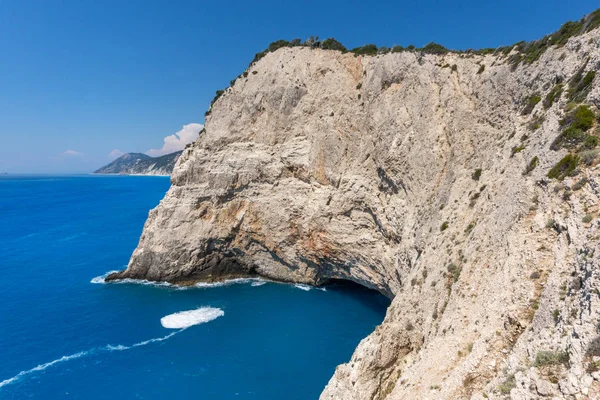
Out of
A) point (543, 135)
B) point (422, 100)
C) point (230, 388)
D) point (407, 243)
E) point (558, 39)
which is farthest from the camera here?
point (422, 100)

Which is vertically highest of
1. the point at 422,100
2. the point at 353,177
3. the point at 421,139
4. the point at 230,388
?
the point at 422,100

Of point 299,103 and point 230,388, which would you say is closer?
point 230,388

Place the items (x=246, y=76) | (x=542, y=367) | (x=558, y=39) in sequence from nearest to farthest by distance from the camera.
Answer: (x=542, y=367)
(x=558, y=39)
(x=246, y=76)

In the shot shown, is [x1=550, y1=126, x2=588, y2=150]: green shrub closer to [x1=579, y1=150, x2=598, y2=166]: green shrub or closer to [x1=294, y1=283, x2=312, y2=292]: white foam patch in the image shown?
[x1=579, y1=150, x2=598, y2=166]: green shrub

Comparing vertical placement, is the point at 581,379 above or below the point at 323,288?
above

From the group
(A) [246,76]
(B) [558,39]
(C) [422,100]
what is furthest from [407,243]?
(A) [246,76]

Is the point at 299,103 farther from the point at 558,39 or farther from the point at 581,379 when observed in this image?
the point at 581,379

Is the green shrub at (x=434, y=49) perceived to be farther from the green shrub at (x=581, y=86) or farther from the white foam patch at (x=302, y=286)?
the white foam patch at (x=302, y=286)
